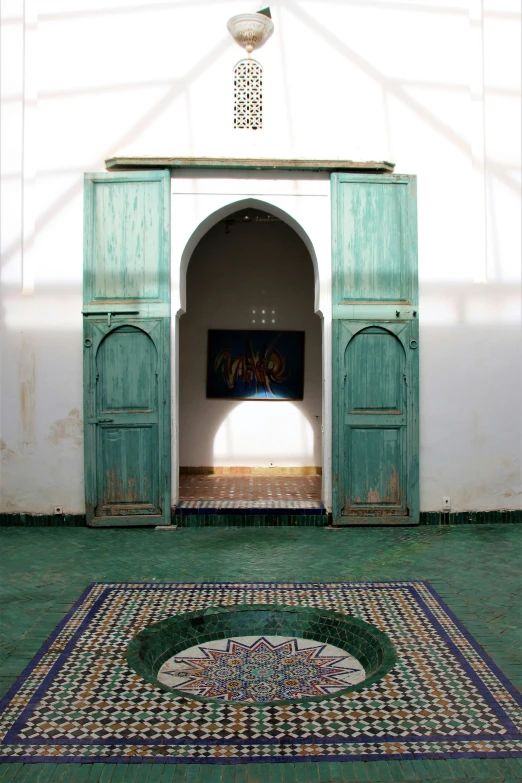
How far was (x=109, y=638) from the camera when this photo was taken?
14.9 feet

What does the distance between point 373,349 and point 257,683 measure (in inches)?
158

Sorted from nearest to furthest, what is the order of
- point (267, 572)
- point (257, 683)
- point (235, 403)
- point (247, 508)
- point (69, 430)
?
point (257, 683), point (267, 572), point (69, 430), point (247, 508), point (235, 403)

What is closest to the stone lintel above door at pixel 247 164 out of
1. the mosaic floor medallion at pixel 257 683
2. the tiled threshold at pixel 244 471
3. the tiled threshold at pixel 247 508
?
the tiled threshold at pixel 247 508

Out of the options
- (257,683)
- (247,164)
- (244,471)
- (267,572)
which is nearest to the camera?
(257,683)

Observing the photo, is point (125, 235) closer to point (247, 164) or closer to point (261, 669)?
point (247, 164)

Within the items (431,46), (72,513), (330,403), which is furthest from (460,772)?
(431,46)

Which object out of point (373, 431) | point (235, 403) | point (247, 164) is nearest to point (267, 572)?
point (373, 431)

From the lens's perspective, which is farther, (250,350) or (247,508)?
(250,350)

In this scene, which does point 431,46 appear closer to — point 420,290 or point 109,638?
point 420,290

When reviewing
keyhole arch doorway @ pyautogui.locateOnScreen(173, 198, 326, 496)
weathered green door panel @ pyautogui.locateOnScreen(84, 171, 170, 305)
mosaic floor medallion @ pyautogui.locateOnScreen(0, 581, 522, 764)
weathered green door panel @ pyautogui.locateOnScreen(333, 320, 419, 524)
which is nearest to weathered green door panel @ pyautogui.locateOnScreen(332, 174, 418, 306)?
weathered green door panel @ pyautogui.locateOnScreen(333, 320, 419, 524)

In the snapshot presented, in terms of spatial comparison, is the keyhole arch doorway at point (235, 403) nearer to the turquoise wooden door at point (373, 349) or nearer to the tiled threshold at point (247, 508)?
the tiled threshold at point (247, 508)

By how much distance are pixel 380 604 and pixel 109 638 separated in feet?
5.70

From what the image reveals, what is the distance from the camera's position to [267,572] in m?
5.85

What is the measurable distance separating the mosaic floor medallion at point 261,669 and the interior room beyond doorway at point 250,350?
5.89 m
